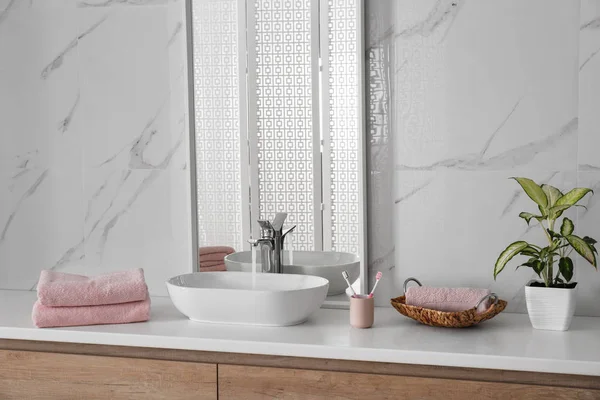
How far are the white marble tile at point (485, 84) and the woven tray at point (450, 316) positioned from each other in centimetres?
41

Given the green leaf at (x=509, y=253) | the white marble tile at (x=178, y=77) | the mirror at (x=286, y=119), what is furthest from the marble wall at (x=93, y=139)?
the green leaf at (x=509, y=253)

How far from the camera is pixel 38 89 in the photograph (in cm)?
246

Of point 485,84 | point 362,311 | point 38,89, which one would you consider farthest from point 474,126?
point 38,89

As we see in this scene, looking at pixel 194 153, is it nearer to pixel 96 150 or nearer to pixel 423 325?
pixel 96 150

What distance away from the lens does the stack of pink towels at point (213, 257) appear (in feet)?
7.34

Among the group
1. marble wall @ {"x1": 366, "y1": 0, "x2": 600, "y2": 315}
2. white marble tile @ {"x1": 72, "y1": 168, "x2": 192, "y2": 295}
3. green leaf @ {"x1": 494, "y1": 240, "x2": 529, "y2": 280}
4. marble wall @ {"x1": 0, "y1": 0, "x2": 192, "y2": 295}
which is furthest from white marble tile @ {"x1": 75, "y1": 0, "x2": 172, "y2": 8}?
green leaf @ {"x1": 494, "y1": 240, "x2": 529, "y2": 280}

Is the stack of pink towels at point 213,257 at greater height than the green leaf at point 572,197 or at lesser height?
lesser

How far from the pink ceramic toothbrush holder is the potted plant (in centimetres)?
33

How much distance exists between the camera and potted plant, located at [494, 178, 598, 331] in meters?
1.82

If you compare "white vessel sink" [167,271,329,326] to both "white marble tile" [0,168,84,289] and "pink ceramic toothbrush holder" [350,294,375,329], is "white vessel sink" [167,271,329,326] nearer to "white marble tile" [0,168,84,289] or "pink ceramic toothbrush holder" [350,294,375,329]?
"pink ceramic toothbrush holder" [350,294,375,329]

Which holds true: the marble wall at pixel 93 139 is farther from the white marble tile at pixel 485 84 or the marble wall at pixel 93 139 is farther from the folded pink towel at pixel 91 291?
the white marble tile at pixel 485 84

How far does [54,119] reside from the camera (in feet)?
8.04

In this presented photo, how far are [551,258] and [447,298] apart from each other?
282 mm

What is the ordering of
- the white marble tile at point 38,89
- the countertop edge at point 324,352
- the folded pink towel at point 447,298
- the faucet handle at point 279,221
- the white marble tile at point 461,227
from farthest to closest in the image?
the white marble tile at point 38,89 → the faucet handle at point 279,221 → the white marble tile at point 461,227 → the folded pink towel at point 447,298 → the countertop edge at point 324,352
